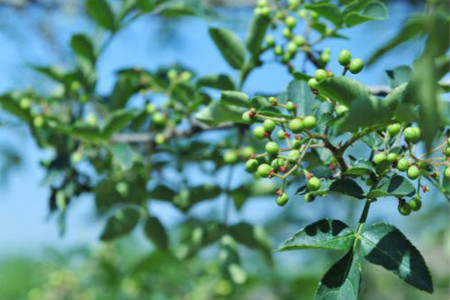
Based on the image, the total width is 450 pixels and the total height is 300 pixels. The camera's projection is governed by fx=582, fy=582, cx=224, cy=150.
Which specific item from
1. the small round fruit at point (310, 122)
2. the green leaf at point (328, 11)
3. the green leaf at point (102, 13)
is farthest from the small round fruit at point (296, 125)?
the green leaf at point (102, 13)

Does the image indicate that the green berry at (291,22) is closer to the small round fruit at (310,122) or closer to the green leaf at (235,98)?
the green leaf at (235,98)

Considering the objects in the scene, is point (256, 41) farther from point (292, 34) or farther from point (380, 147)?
point (380, 147)

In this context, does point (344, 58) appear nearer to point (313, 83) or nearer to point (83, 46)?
point (313, 83)

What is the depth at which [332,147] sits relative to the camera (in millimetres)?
959

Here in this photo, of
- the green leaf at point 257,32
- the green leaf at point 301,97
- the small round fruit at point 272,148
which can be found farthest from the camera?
the green leaf at point 257,32

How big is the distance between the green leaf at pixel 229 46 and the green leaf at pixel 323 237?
62 cm

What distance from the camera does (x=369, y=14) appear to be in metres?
1.19

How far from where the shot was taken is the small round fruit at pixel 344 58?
36.8 inches

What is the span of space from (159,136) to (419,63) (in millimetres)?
1180

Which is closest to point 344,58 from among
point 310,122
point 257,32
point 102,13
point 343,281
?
point 310,122

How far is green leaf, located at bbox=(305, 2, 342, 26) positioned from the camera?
1180 millimetres

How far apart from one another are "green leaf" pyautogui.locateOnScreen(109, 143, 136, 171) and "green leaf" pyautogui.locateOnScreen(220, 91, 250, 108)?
1.41ft

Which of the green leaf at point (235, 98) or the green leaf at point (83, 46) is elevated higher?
the green leaf at point (235, 98)

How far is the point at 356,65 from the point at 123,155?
0.68 metres
